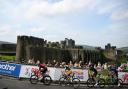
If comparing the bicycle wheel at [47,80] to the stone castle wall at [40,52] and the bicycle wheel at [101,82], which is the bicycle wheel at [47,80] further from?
the stone castle wall at [40,52]

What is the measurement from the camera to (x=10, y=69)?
2638 cm

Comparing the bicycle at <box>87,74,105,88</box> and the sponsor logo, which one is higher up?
the sponsor logo

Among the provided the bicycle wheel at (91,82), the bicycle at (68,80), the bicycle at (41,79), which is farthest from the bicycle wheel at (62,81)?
the bicycle wheel at (91,82)

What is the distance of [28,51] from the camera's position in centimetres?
6006

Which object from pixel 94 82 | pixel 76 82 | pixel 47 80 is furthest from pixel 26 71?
pixel 94 82

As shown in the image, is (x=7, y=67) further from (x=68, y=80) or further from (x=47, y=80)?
(x=68, y=80)

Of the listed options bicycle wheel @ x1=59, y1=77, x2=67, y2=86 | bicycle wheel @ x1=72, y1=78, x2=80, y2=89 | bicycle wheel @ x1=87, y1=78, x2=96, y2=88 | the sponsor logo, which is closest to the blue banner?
the sponsor logo

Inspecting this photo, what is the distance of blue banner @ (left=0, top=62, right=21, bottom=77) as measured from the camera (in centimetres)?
2597

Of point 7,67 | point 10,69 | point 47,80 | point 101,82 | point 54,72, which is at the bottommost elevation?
point 101,82

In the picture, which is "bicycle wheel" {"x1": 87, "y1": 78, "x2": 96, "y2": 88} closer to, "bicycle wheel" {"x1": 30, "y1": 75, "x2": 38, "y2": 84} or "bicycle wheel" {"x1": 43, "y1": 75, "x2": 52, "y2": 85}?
"bicycle wheel" {"x1": 43, "y1": 75, "x2": 52, "y2": 85}

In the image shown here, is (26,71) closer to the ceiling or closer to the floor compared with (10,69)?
closer to the floor

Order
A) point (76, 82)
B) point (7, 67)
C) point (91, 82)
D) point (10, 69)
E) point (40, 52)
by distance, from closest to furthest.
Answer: point (91, 82) → point (76, 82) → point (10, 69) → point (7, 67) → point (40, 52)

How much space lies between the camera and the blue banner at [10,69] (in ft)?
85.2

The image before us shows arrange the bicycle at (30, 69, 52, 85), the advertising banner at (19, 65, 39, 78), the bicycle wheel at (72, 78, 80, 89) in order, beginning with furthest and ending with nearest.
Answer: the advertising banner at (19, 65, 39, 78)
the bicycle wheel at (72, 78, 80, 89)
the bicycle at (30, 69, 52, 85)
